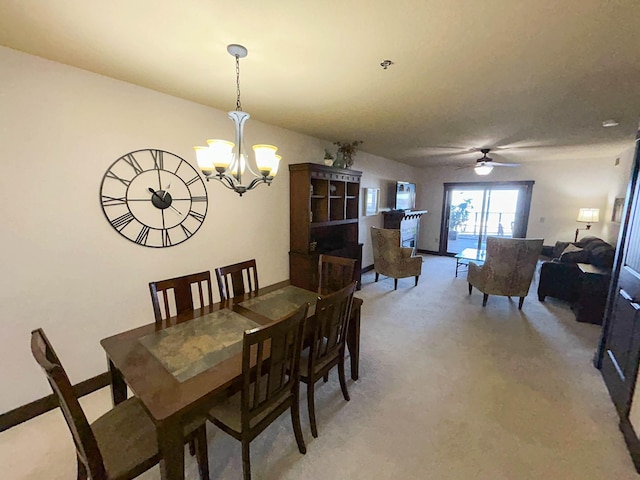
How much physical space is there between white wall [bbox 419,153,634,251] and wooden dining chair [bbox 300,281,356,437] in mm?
5545

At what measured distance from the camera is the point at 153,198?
237cm

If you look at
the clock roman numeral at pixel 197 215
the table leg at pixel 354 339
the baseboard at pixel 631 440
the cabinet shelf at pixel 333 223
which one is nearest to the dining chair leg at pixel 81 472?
the table leg at pixel 354 339

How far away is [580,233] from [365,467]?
671cm

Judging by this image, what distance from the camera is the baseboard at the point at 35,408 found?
183 centimetres

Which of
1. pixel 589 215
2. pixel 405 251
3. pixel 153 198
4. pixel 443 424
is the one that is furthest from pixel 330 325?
pixel 589 215

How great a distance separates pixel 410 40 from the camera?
1.52 m

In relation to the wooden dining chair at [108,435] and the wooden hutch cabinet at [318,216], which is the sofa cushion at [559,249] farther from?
the wooden dining chair at [108,435]

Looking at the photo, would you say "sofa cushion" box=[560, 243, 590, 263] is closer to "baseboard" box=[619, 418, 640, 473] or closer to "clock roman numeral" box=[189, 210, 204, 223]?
"baseboard" box=[619, 418, 640, 473]

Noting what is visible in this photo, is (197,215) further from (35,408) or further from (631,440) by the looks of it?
(631,440)

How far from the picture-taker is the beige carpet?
5.17ft

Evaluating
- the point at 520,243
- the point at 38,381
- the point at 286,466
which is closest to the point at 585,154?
the point at 520,243

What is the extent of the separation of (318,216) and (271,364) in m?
2.74

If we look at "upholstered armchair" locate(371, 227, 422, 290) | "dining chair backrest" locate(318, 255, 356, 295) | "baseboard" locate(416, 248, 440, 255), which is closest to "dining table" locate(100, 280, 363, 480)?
"dining chair backrest" locate(318, 255, 356, 295)

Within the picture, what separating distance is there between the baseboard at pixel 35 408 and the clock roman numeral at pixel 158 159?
5.43 feet
